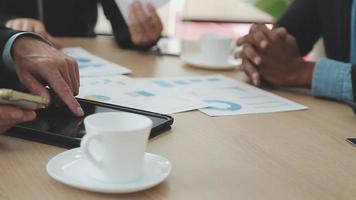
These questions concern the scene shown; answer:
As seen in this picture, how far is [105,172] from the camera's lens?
1.98 ft

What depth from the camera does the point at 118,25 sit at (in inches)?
70.0

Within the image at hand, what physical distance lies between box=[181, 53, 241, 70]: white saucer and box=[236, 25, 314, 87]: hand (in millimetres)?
79

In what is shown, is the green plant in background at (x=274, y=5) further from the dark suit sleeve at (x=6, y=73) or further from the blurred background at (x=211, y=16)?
the dark suit sleeve at (x=6, y=73)

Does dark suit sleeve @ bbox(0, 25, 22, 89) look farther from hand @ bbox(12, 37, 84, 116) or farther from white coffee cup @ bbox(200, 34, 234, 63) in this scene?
white coffee cup @ bbox(200, 34, 234, 63)

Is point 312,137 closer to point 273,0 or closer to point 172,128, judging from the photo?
point 172,128

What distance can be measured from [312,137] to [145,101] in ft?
1.06

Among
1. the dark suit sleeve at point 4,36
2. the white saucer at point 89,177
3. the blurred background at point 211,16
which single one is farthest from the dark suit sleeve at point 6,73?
the blurred background at point 211,16

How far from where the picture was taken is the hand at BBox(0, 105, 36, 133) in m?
0.73

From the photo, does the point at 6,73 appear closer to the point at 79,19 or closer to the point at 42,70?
the point at 42,70

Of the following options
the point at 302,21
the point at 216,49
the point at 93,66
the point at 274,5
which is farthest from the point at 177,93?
the point at 274,5

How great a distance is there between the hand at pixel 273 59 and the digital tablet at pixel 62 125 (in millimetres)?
492

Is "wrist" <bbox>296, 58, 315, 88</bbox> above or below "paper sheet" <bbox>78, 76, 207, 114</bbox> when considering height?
above

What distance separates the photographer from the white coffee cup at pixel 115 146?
22.9 inches

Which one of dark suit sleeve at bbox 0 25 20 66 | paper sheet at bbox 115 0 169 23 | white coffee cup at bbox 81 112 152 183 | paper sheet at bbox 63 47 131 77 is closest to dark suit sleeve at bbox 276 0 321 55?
paper sheet at bbox 115 0 169 23
